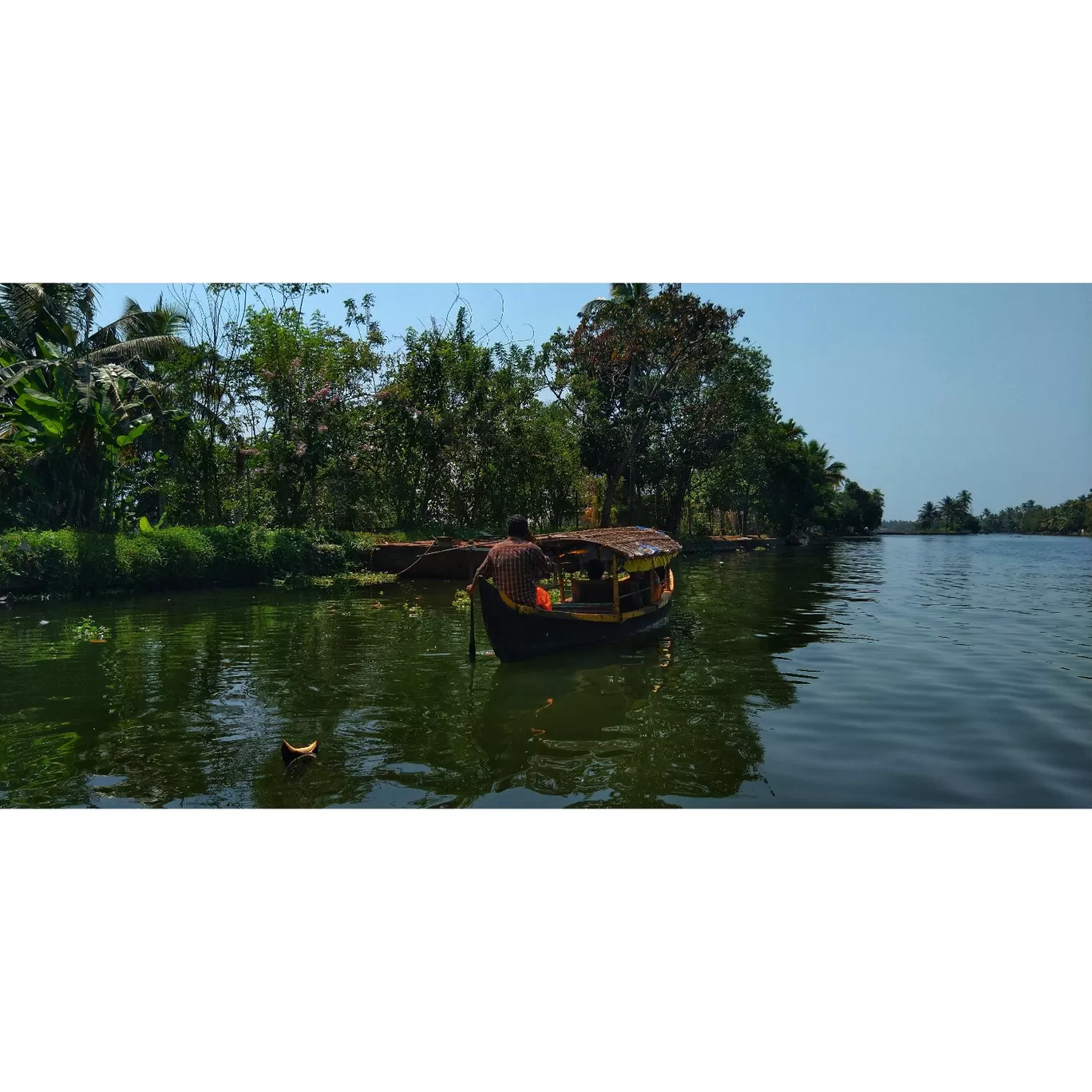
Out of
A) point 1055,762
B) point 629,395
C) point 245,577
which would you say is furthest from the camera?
point 629,395

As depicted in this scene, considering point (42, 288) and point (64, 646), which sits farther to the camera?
point (42, 288)

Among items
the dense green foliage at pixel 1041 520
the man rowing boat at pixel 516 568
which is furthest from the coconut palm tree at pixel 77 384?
the dense green foliage at pixel 1041 520

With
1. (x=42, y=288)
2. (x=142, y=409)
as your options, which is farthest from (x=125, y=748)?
(x=42, y=288)

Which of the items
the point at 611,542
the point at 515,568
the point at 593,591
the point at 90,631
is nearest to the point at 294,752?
the point at 515,568

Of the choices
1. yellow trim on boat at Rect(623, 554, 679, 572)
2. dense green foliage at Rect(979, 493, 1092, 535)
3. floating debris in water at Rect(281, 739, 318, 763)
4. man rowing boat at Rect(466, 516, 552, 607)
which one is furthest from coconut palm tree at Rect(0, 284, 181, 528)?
dense green foliage at Rect(979, 493, 1092, 535)

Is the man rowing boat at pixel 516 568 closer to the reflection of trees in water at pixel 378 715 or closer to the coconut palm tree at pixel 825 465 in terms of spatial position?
the reflection of trees in water at pixel 378 715

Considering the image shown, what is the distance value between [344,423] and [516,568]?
558 inches

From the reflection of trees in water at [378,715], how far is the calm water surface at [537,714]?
1.2 inches

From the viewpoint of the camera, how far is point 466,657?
406 inches

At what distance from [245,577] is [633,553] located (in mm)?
11630

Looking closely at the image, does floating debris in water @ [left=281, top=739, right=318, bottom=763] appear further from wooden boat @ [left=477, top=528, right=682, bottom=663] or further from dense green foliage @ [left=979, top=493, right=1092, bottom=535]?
dense green foliage @ [left=979, top=493, right=1092, bottom=535]

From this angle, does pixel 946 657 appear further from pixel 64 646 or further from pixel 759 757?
pixel 64 646

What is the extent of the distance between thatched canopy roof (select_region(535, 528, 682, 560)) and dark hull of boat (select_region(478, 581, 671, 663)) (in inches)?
38.1

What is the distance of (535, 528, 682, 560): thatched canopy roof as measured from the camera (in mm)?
10484
